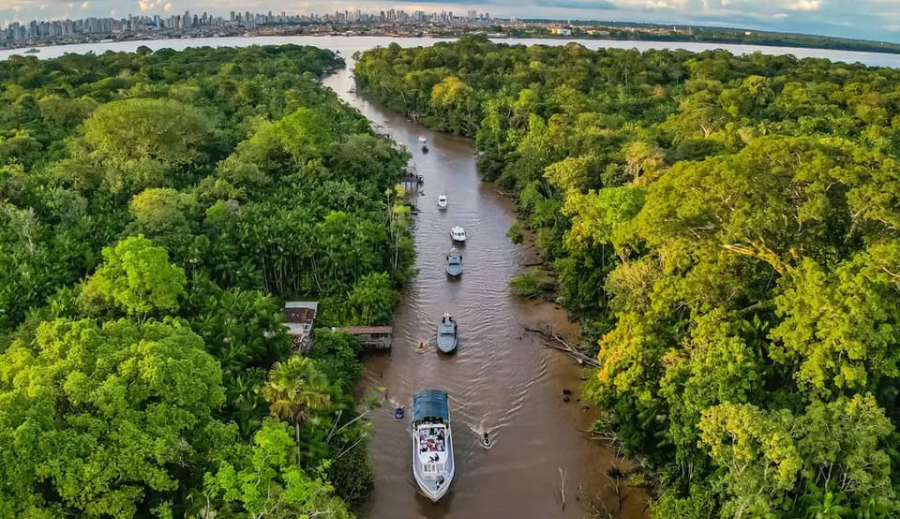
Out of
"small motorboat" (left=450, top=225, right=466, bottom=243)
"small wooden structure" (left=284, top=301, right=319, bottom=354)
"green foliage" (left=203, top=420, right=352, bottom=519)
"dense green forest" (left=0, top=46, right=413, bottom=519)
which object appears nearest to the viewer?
"green foliage" (left=203, top=420, right=352, bottom=519)

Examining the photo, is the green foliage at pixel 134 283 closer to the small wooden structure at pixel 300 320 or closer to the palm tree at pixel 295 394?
the small wooden structure at pixel 300 320

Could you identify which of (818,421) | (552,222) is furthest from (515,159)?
(818,421)

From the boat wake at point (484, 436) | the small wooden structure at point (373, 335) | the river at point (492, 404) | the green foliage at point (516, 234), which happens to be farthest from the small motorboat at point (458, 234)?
the boat wake at point (484, 436)

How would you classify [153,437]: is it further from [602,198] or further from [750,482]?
[602,198]

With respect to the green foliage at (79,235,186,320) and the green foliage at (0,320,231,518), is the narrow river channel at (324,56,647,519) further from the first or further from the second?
the green foliage at (79,235,186,320)

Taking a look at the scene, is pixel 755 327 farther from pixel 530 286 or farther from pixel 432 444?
pixel 530 286

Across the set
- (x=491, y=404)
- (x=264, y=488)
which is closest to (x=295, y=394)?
(x=264, y=488)

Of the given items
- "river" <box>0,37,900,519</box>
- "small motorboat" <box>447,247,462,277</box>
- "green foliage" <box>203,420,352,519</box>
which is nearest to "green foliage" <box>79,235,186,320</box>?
"green foliage" <box>203,420,352,519</box>
